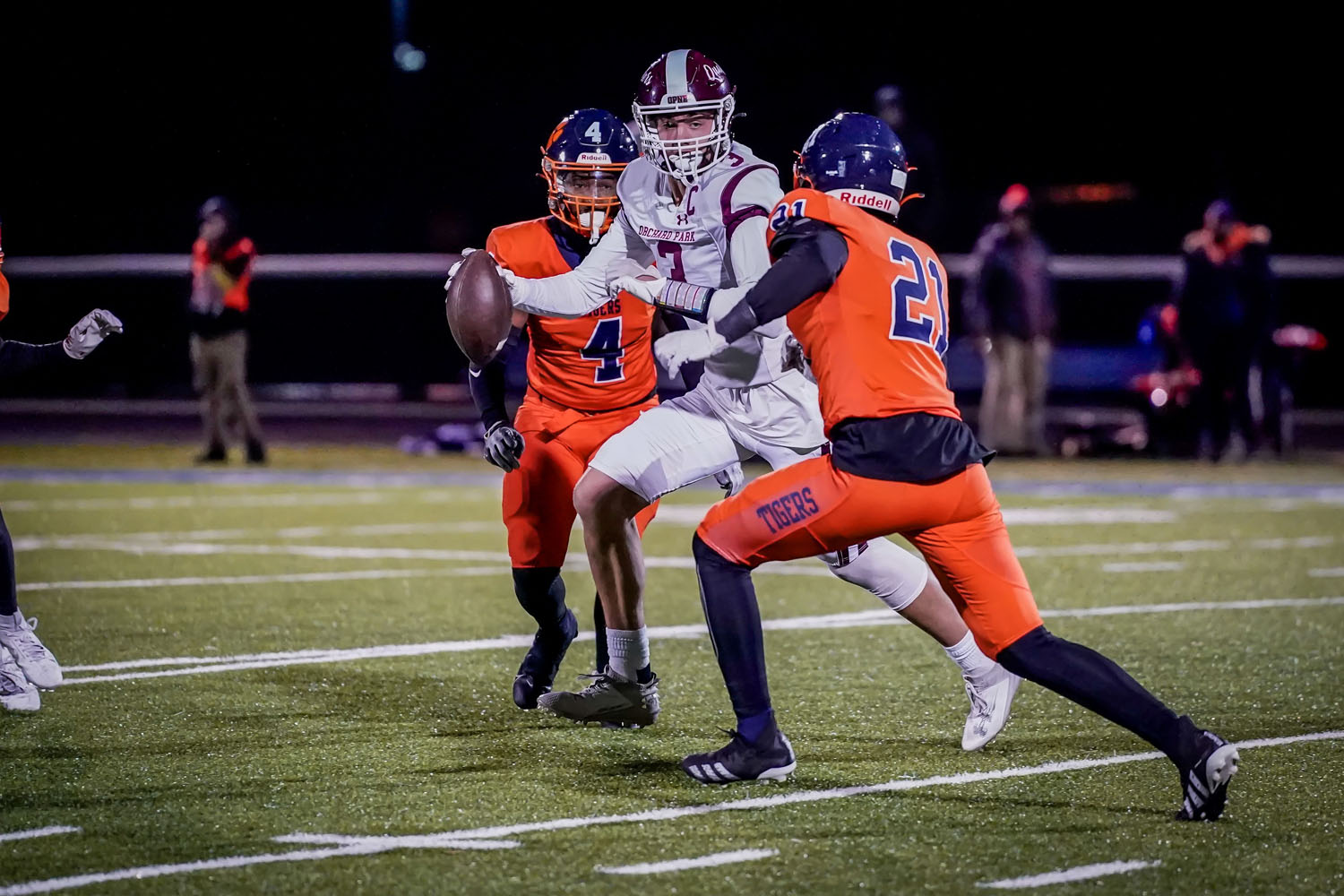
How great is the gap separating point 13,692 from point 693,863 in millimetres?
Answer: 2661

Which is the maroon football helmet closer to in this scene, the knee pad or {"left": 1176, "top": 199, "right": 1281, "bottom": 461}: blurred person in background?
the knee pad

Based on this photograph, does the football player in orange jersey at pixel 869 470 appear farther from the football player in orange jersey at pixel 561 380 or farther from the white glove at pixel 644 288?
the football player in orange jersey at pixel 561 380

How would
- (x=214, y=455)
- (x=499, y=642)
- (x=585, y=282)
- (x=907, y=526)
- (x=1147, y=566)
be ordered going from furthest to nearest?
(x=214, y=455) → (x=1147, y=566) → (x=499, y=642) → (x=585, y=282) → (x=907, y=526)

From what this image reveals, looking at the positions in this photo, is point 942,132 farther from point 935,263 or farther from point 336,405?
point 935,263

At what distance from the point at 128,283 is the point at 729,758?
1614 cm

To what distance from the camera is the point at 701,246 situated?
221 inches

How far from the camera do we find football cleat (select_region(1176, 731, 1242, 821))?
14.4ft

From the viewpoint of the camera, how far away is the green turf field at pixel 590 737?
412 cm

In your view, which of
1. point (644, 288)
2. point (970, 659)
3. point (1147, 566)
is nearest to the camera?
point (644, 288)

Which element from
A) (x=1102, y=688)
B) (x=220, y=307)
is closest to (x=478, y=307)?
(x=1102, y=688)

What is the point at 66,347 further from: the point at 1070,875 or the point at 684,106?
the point at 1070,875

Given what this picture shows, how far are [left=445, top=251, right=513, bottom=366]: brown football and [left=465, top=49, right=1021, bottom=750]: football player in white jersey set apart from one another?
0.42 feet

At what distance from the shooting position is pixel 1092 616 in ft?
25.3

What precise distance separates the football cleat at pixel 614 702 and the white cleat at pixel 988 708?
3.06 ft
